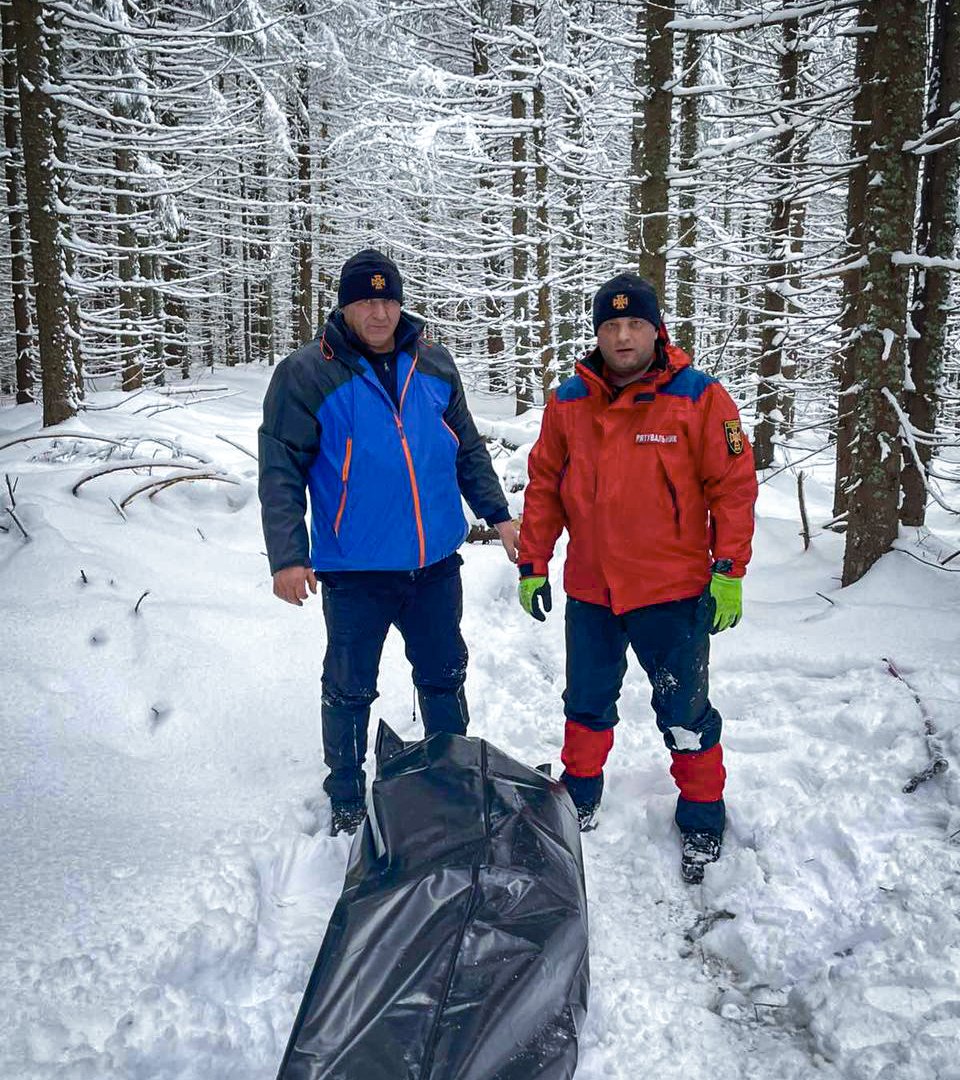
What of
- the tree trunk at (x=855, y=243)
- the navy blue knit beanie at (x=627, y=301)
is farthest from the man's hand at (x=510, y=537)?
the tree trunk at (x=855, y=243)

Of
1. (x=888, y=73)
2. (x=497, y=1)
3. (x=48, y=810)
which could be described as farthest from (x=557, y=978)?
(x=497, y=1)

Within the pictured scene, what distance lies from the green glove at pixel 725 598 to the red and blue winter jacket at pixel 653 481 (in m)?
0.07

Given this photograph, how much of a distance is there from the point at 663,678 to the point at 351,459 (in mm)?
1543

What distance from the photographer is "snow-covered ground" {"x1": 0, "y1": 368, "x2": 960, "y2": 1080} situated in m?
1.99

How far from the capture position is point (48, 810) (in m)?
2.75

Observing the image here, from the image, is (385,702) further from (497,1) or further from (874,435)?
(497,1)

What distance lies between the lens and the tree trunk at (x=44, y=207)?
7945 millimetres

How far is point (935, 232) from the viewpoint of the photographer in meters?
5.45

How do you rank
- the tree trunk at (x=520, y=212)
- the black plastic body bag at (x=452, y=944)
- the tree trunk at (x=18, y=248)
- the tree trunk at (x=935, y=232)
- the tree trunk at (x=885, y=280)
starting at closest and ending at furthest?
the black plastic body bag at (x=452, y=944)
the tree trunk at (x=885, y=280)
the tree trunk at (x=935, y=232)
the tree trunk at (x=520, y=212)
the tree trunk at (x=18, y=248)

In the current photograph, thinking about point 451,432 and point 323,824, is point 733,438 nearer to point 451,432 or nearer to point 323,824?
point 451,432

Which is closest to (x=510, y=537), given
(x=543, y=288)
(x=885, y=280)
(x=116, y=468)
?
(x=885, y=280)

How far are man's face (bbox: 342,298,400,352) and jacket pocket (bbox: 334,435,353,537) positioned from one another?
414 millimetres

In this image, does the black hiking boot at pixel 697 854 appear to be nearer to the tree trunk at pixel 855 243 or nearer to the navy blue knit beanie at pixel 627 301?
the navy blue knit beanie at pixel 627 301

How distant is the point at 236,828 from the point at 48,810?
2.38 ft
